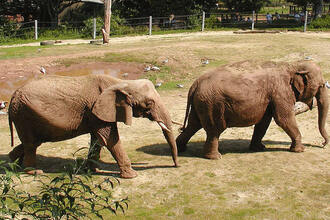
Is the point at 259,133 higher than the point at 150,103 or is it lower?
lower

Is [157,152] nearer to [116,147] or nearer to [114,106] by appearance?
[116,147]

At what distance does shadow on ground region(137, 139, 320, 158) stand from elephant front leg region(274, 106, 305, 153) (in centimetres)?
37

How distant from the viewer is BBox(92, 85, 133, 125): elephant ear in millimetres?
8219

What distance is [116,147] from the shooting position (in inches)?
337

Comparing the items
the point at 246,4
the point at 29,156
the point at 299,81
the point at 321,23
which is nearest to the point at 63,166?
the point at 29,156

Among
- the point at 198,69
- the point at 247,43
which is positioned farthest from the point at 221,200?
the point at 247,43

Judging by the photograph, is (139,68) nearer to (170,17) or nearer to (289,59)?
(289,59)

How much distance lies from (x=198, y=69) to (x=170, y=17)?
19.0 meters

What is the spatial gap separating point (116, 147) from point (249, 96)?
2853mm

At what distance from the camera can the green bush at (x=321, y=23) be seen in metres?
33.7

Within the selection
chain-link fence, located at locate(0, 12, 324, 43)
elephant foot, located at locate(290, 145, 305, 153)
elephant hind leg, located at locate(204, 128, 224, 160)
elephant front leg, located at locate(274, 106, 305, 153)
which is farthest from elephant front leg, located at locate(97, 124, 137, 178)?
chain-link fence, located at locate(0, 12, 324, 43)

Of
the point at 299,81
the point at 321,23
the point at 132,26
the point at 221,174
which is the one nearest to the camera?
the point at 221,174

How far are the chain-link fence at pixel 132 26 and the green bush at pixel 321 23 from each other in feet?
2.62

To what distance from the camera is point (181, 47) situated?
22984mm
